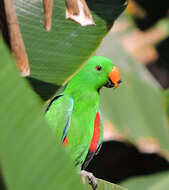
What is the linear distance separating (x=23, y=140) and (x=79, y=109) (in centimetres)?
123

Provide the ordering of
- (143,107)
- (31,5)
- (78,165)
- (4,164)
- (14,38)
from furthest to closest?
(143,107) → (78,165) → (31,5) → (14,38) → (4,164)

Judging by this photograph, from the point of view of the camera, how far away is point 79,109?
205cm

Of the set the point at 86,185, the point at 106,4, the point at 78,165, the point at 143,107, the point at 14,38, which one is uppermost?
the point at 14,38

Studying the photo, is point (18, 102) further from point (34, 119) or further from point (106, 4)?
point (106, 4)

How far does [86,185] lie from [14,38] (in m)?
0.59

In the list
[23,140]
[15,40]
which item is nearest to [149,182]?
[15,40]

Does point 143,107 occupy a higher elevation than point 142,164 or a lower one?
higher

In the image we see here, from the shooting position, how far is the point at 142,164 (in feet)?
12.5

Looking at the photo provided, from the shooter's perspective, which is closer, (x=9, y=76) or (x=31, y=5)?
(x=9, y=76)

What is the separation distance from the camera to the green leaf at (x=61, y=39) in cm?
171

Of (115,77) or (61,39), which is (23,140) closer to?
(61,39)

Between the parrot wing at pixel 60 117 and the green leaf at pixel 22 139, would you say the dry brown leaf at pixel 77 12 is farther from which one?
the parrot wing at pixel 60 117

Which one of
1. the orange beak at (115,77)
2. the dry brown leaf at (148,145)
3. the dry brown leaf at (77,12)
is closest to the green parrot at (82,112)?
the orange beak at (115,77)

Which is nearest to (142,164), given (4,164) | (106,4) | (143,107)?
(143,107)
